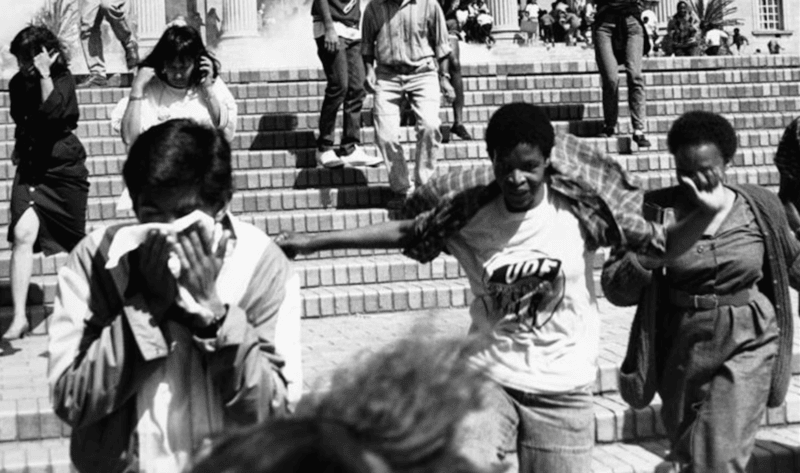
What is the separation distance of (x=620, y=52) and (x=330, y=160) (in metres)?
2.89

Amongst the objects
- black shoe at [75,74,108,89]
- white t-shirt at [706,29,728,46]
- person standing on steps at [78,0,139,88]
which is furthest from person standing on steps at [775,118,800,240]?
white t-shirt at [706,29,728,46]

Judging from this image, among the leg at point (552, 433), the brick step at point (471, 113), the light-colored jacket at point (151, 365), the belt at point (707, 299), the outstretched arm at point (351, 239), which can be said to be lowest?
the leg at point (552, 433)

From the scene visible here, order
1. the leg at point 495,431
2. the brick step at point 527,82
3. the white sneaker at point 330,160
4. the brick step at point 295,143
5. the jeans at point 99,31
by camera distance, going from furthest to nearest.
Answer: the jeans at point 99,31
the brick step at point 527,82
the brick step at point 295,143
the white sneaker at point 330,160
the leg at point 495,431

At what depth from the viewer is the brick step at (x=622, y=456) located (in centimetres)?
583

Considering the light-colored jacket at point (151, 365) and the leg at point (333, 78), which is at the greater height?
the leg at point (333, 78)

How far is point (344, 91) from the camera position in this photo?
10.5 m

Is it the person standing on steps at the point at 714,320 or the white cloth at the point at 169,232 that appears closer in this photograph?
the white cloth at the point at 169,232

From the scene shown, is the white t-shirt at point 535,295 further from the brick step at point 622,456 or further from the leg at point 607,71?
the leg at point 607,71

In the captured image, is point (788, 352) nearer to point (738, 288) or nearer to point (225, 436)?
point (738, 288)

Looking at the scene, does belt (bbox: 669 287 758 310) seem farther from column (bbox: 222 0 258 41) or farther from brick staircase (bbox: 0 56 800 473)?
column (bbox: 222 0 258 41)

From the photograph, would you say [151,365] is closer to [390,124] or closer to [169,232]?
[169,232]

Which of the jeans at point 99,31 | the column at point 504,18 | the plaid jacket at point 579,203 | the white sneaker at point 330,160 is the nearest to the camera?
A: the plaid jacket at point 579,203

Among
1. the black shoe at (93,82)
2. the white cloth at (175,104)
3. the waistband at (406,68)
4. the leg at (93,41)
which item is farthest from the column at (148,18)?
the white cloth at (175,104)

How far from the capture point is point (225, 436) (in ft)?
4.42
